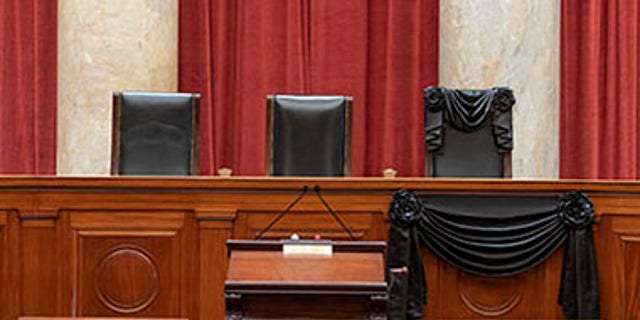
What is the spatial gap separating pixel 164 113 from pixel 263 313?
1.74 m

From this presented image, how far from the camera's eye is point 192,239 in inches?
143

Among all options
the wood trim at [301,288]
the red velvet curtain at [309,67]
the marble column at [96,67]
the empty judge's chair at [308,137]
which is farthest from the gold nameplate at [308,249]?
the marble column at [96,67]

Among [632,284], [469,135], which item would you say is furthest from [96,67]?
[632,284]

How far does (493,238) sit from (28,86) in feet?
12.0

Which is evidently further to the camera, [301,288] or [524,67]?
[524,67]

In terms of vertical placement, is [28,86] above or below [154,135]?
above

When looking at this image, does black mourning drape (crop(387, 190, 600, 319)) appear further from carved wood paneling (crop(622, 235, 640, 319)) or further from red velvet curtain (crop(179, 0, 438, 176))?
red velvet curtain (crop(179, 0, 438, 176))

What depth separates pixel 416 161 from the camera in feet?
20.4

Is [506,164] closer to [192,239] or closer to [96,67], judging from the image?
[192,239]

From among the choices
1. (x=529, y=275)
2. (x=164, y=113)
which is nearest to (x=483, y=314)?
(x=529, y=275)

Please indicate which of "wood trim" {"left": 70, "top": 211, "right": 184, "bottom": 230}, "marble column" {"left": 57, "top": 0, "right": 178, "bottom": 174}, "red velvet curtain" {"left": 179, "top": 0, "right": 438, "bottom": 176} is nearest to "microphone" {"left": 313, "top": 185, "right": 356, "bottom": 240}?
"wood trim" {"left": 70, "top": 211, "right": 184, "bottom": 230}

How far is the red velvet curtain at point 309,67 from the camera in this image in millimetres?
6148

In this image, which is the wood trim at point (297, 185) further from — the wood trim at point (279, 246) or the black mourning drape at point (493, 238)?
the wood trim at point (279, 246)

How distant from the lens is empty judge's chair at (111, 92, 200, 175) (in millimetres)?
4426
